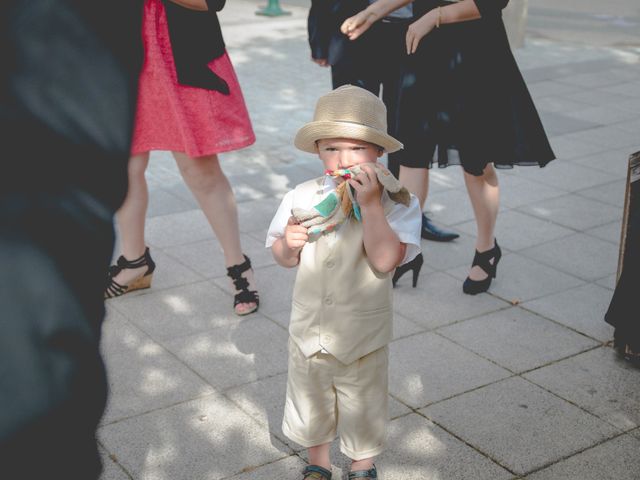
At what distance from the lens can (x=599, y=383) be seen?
3.78 metres

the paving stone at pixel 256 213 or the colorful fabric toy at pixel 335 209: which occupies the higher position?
the colorful fabric toy at pixel 335 209

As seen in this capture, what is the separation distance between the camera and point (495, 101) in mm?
4355

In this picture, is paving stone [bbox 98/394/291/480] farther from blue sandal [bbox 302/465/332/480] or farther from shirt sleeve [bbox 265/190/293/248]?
shirt sleeve [bbox 265/190/293/248]

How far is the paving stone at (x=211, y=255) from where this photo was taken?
503cm

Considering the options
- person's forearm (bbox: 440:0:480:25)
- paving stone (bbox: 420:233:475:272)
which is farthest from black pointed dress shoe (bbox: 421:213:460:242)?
person's forearm (bbox: 440:0:480:25)

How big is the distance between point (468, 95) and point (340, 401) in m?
1.93

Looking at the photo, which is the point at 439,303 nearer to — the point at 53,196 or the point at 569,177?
the point at 569,177

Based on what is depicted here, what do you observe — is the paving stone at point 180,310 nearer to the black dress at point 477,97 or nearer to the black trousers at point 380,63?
the black trousers at point 380,63

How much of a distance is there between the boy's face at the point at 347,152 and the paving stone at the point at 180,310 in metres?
1.70

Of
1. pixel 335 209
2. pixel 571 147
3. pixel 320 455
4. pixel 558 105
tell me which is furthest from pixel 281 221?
pixel 558 105

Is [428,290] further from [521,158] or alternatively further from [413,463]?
[413,463]

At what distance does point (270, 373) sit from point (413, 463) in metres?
0.86

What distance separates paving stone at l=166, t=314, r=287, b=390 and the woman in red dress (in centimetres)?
18

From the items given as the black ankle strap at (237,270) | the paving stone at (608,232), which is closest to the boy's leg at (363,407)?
the black ankle strap at (237,270)
